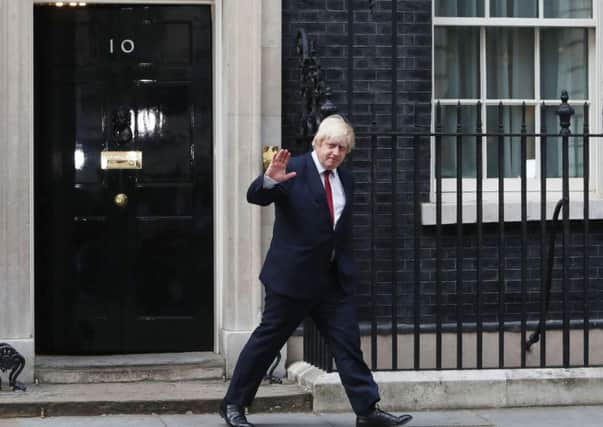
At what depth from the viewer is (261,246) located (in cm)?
881

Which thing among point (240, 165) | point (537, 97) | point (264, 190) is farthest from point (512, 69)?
point (264, 190)

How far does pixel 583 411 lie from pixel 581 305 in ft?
4.61

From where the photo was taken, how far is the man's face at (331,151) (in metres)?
6.98

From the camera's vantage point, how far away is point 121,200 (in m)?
9.08

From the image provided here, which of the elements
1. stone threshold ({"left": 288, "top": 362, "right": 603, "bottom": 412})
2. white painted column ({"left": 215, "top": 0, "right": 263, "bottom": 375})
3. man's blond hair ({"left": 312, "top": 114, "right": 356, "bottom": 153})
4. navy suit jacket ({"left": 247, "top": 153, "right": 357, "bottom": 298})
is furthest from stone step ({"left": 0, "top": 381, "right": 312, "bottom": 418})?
man's blond hair ({"left": 312, "top": 114, "right": 356, "bottom": 153})

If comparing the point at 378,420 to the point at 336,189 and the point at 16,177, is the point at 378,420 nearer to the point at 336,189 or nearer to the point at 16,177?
the point at 336,189

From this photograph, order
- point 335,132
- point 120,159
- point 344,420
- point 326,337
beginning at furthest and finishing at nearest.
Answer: point 120,159 → point 344,420 → point 326,337 → point 335,132

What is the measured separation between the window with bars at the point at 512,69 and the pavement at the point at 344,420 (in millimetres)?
2017

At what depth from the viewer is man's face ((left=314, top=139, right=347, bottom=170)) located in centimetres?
698

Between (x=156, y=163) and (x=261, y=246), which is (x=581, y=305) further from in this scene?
(x=156, y=163)

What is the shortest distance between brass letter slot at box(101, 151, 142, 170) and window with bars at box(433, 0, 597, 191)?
209 centimetres

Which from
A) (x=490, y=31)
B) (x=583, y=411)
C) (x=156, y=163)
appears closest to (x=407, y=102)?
(x=490, y=31)

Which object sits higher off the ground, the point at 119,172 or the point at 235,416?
the point at 119,172

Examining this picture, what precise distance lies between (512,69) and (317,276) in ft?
10.4
